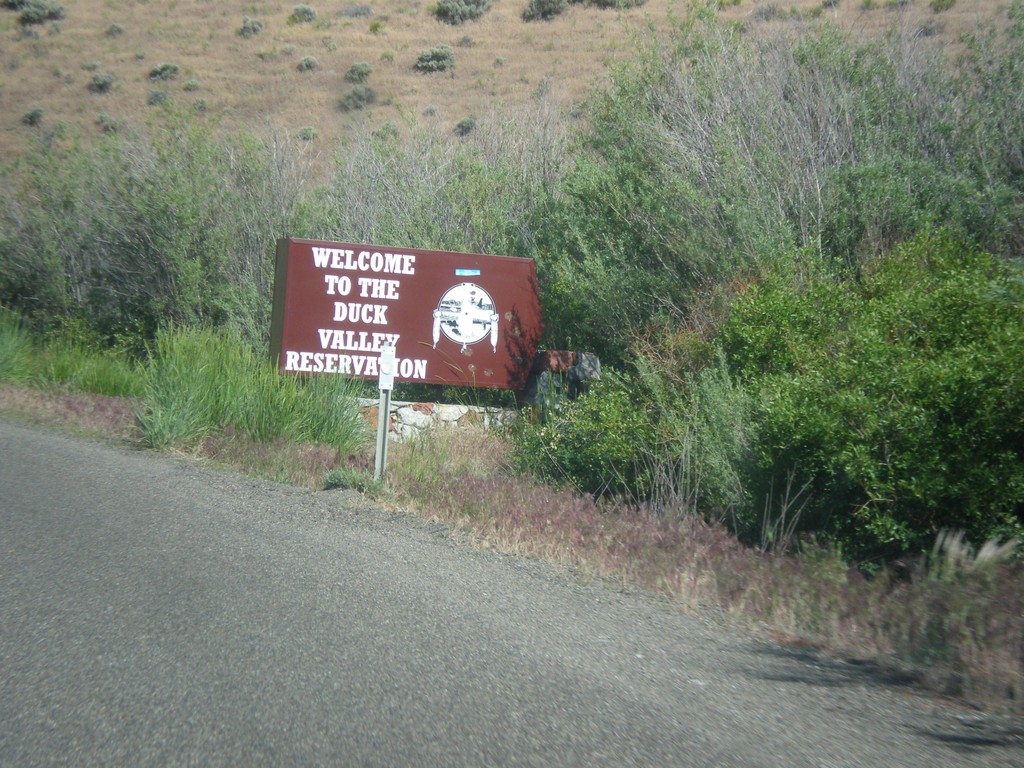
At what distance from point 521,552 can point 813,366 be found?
131 inches

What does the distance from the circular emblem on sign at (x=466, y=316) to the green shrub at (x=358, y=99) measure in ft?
112

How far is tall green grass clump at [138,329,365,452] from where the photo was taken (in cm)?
1165

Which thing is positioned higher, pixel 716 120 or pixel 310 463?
pixel 716 120

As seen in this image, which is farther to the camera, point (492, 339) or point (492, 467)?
point (492, 339)

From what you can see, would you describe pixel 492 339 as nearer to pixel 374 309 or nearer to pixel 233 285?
pixel 374 309

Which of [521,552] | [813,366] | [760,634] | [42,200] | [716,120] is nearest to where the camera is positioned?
[760,634]

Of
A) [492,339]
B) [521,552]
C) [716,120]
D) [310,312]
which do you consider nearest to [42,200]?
[310,312]

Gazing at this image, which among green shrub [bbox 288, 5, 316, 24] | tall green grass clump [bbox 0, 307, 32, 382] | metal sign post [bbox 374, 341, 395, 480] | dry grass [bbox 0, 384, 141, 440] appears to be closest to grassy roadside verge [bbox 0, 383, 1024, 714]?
metal sign post [bbox 374, 341, 395, 480]

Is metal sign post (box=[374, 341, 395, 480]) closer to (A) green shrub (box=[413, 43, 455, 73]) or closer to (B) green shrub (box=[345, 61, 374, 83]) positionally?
(A) green shrub (box=[413, 43, 455, 73])

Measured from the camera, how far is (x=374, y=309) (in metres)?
13.3

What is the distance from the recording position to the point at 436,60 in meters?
49.1

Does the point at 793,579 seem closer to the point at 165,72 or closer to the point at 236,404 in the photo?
the point at 236,404

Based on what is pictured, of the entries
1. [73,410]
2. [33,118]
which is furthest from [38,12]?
[73,410]

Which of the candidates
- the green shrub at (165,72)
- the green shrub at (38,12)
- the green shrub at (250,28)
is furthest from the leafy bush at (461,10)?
the green shrub at (38,12)
